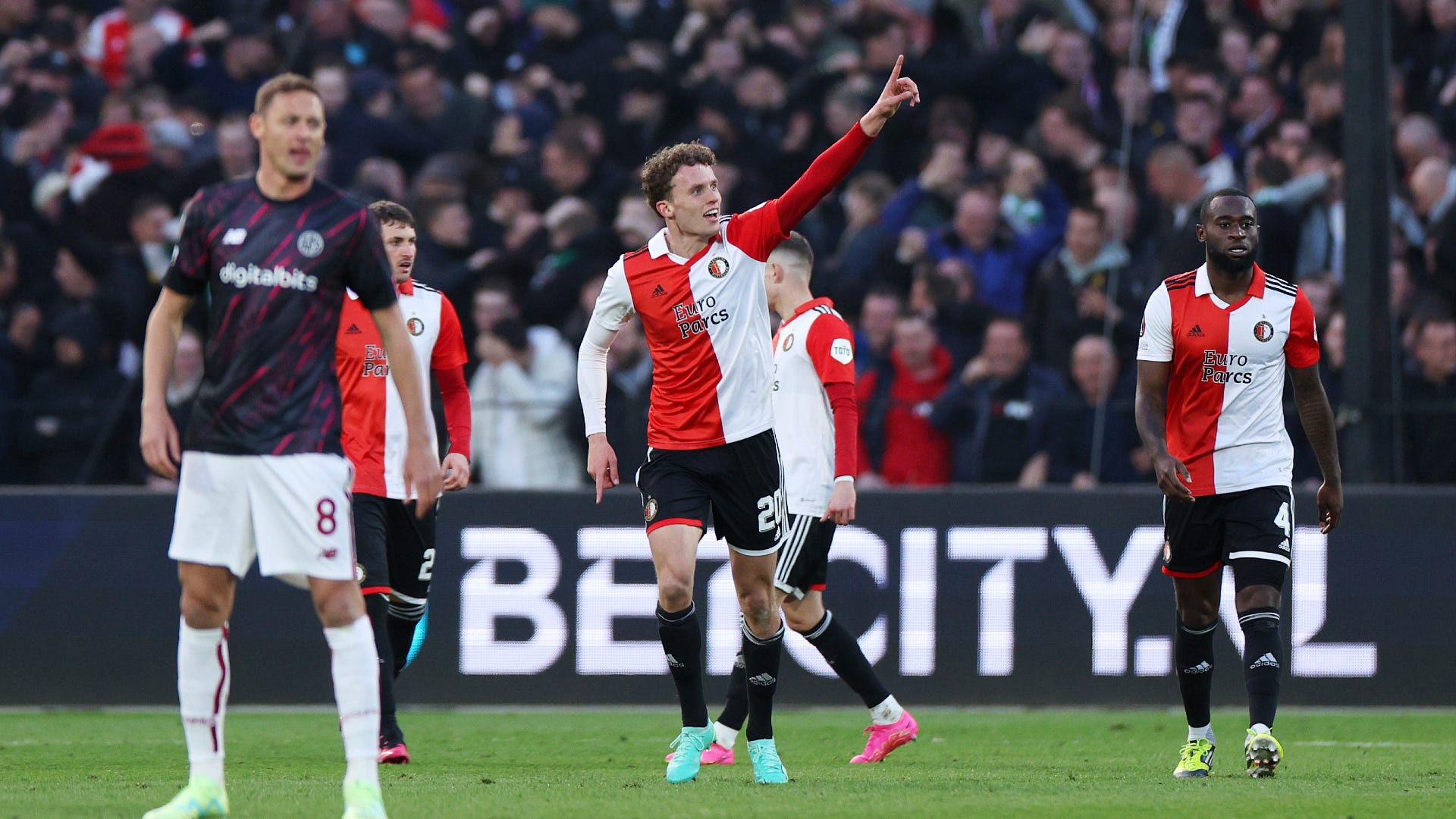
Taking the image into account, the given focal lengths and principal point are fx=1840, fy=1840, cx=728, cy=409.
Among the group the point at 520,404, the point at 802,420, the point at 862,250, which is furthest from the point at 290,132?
the point at 862,250

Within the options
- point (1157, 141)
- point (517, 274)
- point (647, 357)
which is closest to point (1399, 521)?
point (1157, 141)

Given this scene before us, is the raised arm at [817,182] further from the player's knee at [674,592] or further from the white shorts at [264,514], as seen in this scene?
the white shorts at [264,514]

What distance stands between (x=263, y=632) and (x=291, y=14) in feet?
23.0

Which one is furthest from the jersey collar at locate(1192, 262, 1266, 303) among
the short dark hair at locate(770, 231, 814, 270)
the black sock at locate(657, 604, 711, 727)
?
the black sock at locate(657, 604, 711, 727)

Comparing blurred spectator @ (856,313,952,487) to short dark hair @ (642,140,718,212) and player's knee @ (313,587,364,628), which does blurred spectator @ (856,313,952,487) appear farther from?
player's knee @ (313,587,364,628)

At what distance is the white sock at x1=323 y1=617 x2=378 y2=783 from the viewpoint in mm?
5062

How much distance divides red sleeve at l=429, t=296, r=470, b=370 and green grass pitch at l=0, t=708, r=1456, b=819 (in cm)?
168

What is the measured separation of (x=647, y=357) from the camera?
11961mm

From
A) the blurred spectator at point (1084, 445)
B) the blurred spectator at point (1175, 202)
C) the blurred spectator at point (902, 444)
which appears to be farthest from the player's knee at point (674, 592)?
the blurred spectator at point (1175, 202)

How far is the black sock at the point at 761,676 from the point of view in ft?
22.4

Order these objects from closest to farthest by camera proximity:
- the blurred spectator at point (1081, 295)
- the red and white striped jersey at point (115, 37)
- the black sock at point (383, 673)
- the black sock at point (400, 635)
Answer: the black sock at point (383, 673)
the black sock at point (400, 635)
the blurred spectator at point (1081, 295)
the red and white striped jersey at point (115, 37)

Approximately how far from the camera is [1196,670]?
7.21 m

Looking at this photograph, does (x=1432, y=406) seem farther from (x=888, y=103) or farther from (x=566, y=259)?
(x=566, y=259)

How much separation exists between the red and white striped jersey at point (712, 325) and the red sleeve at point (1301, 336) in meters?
2.02
